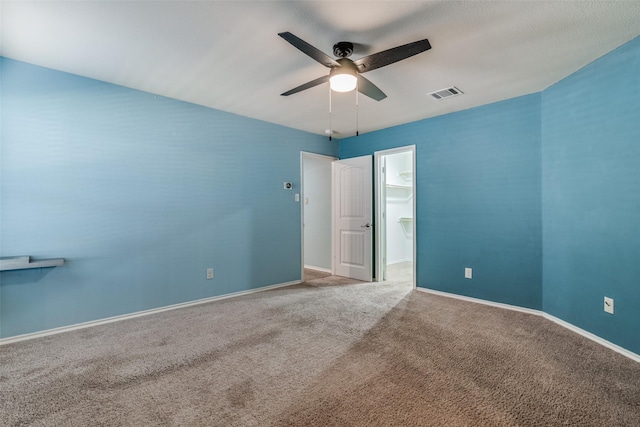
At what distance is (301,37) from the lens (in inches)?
86.3

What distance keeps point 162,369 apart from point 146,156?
223cm

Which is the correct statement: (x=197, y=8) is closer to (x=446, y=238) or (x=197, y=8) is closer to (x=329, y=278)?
(x=446, y=238)

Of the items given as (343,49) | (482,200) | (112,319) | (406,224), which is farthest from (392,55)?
(406,224)

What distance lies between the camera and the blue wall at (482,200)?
324 centimetres

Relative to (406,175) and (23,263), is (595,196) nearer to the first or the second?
(406,175)

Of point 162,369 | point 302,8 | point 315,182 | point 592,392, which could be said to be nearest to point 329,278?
point 315,182

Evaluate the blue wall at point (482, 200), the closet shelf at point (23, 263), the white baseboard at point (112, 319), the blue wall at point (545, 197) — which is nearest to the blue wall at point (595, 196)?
the blue wall at point (545, 197)

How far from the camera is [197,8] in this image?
6.15 ft

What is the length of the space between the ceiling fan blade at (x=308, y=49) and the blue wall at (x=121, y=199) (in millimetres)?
2178

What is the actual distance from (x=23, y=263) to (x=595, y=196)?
4.95m

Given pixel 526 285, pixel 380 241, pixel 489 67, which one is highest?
pixel 489 67

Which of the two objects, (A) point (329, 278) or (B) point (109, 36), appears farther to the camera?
(A) point (329, 278)

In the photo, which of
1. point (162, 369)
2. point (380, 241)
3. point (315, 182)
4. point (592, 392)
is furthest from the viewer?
point (315, 182)

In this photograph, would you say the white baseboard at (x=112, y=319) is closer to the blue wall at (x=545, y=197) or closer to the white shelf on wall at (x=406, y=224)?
the blue wall at (x=545, y=197)
